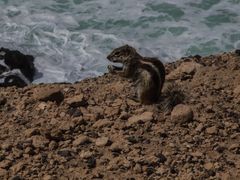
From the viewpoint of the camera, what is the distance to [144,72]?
657cm

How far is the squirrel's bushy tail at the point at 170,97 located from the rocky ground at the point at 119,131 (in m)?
0.05

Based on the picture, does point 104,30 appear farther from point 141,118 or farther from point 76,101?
point 141,118

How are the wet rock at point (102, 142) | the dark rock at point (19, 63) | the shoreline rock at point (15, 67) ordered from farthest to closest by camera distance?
1. the dark rock at point (19, 63)
2. the shoreline rock at point (15, 67)
3. the wet rock at point (102, 142)

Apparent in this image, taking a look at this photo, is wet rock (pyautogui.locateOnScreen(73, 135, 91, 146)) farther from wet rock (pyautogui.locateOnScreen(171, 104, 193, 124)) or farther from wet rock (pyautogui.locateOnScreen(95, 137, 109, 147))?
wet rock (pyautogui.locateOnScreen(171, 104, 193, 124))

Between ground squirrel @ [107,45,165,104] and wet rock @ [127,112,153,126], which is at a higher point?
ground squirrel @ [107,45,165,104]

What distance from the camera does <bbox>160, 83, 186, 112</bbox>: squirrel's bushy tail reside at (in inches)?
254

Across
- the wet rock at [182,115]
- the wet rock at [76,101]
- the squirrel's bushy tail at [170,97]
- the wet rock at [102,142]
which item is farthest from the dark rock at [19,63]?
the wet rock at [102,142]

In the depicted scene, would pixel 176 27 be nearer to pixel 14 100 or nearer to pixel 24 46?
pixel 24 46

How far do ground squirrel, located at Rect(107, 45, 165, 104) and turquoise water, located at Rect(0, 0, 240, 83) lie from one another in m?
9.60

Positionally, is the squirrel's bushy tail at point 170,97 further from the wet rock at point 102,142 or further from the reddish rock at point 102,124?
the wet rock at point 102,142

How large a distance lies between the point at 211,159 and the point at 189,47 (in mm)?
13033

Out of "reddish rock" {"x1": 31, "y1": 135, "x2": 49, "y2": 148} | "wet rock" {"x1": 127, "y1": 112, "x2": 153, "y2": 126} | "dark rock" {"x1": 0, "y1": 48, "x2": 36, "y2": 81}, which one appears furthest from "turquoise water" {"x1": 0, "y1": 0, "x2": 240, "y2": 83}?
"reddish rock" {"x1": 31, "y1": 135, "x2": 49, "y2": 148}

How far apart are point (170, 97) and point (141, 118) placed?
1.29 feet

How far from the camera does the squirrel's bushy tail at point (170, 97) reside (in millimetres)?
6461
